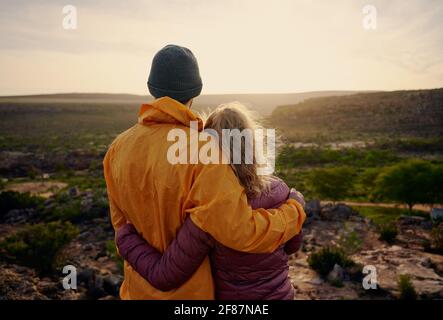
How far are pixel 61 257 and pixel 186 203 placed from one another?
7.15 meters

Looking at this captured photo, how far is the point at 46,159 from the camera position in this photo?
28516 millimetres

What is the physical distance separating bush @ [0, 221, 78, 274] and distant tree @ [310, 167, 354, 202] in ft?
28.3

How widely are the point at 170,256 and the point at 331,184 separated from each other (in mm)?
13075

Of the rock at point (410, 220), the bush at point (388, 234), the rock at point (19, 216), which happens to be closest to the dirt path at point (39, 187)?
the rock at point (19, 216)

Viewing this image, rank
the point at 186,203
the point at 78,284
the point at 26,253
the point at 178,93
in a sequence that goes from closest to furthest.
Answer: the point at 186,203 < the point at 178,93 < the point at 78,284 < the point at 26,253

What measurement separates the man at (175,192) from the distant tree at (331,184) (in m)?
12.7

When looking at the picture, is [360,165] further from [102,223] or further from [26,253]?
[26,253]

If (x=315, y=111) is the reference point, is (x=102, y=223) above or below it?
below

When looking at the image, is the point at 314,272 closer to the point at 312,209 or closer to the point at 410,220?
the point at 312,209

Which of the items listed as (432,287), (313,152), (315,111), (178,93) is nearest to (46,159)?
(313,152)

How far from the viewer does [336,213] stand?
11766mm

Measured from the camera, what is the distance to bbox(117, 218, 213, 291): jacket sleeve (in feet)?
5.64

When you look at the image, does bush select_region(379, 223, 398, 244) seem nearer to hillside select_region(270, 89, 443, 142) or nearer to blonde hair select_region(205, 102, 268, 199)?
blonde hair select_region(205, 102, 268, 199)

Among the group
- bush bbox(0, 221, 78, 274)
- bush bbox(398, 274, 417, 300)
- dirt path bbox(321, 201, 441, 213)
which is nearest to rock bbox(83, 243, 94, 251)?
bush bbox(0, 221, 78, 274)
